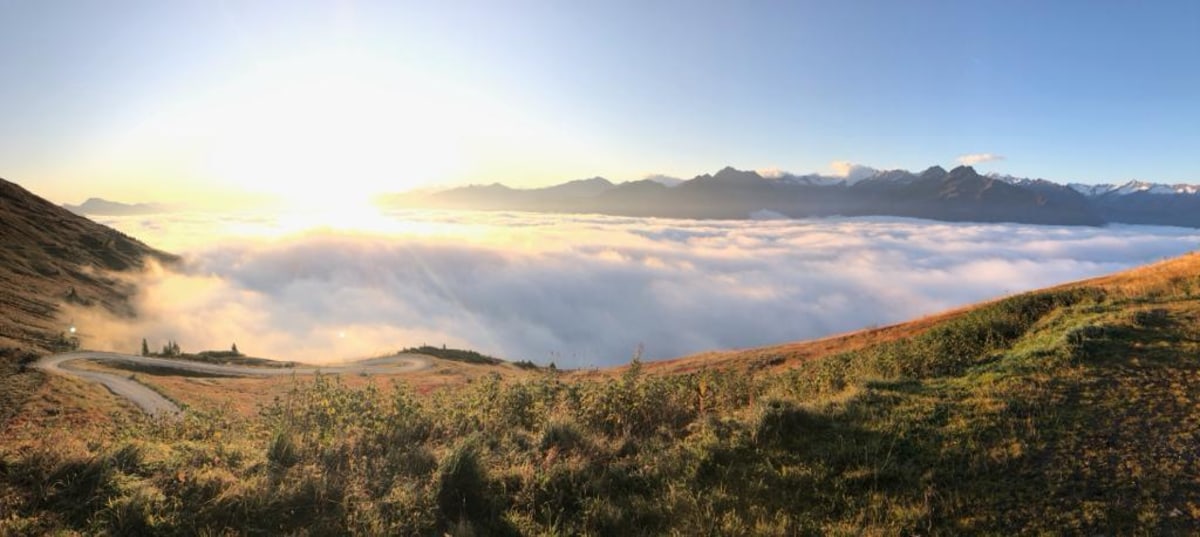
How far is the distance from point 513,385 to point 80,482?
23.8 feet

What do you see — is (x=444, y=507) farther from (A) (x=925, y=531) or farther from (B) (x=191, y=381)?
(B) (x=191, y=381)

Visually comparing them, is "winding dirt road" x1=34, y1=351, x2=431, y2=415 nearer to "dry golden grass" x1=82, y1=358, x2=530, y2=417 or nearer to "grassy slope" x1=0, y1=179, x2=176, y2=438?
"dry golden grass" x1=82, y1=358, x2=530, y2=417

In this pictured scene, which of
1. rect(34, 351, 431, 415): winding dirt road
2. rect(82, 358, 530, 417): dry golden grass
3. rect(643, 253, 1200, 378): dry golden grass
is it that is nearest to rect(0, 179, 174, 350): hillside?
rect(34, 351, 431, 415): winding dirt road

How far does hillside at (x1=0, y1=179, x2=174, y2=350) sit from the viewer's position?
81000mm

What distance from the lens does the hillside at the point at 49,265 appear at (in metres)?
81.0

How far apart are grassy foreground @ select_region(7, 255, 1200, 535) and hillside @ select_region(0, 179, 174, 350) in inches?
3095

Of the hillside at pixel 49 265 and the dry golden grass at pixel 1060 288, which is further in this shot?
the hillside at pixel 49 265

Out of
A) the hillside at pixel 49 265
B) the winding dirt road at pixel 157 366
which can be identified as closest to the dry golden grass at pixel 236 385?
the winding dirt road at pixel 157 366

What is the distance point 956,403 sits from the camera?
28.9 feet

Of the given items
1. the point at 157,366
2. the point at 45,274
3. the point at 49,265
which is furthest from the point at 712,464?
the point at 49,265

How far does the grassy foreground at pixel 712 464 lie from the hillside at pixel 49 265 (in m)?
78.6

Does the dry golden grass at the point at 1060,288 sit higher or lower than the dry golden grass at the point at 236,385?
higher

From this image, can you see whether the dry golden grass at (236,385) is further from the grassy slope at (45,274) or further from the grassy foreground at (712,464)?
the grassy foreground at (712,464)

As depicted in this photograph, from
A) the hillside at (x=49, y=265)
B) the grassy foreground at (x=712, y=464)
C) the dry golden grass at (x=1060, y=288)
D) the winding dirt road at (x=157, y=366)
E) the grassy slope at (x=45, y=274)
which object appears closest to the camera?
the grassy foreground at (x=712, y=464)
